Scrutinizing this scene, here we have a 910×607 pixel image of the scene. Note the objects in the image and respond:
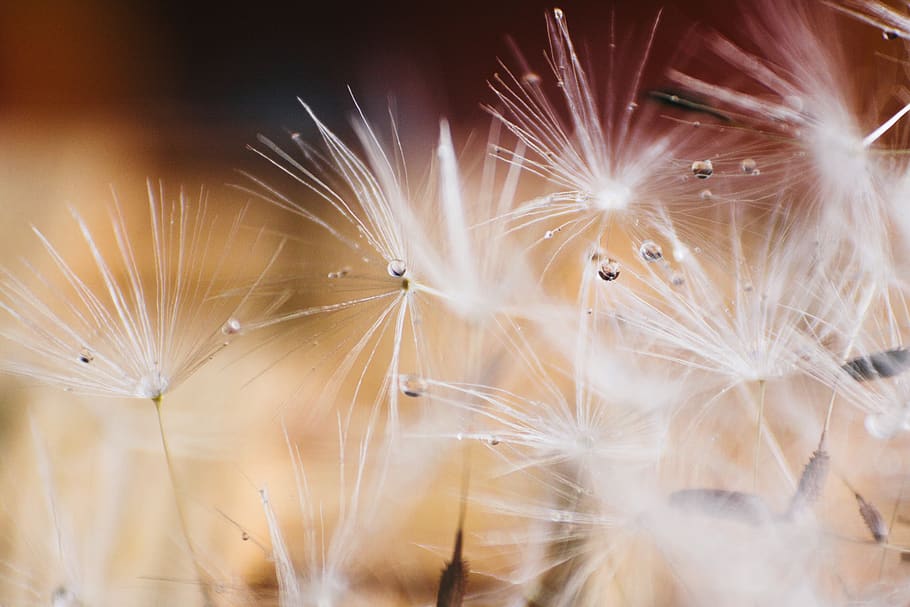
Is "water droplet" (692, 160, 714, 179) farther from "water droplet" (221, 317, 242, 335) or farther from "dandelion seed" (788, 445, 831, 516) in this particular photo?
"water droplet" (221, 317, 242, 335)

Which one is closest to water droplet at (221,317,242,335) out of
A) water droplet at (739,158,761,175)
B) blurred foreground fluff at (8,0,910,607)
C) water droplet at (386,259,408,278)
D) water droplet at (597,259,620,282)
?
blurred foreground fluff at (8,0,910,607)

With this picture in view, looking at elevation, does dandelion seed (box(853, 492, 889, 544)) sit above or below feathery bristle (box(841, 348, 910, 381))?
below

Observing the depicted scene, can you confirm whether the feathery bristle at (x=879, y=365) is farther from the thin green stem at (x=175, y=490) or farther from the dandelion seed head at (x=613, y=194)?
the thin green stem at (x=175, y=490)

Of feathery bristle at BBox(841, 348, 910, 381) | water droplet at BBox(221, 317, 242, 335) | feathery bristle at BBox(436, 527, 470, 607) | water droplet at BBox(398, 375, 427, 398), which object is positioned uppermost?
feathery bristle at BBox(841, 348, 910, 381)

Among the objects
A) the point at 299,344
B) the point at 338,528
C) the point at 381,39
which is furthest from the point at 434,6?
the point at 338,528

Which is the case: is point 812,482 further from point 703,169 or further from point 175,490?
point 175,490

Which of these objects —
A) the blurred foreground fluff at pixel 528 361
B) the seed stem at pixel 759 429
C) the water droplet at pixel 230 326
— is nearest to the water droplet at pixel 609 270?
the blurred foreground fluff at pixel 528 361
